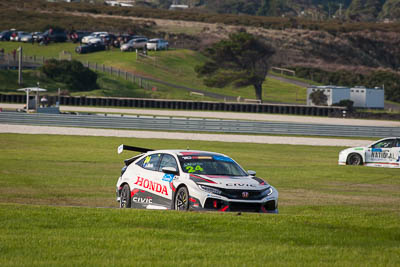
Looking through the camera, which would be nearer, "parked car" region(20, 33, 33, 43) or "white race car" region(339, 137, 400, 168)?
"white race car" region(339, 137, 400, 168)

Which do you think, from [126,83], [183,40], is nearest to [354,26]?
[183,40]

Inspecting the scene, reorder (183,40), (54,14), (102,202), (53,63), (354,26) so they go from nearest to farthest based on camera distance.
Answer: (102,202), (53,63), (183,40), (54,14), (354,26)

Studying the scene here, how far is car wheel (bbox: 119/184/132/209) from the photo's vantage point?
14.7 meters

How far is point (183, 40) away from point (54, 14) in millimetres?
27283

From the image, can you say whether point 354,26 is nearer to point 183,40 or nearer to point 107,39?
point 183,40

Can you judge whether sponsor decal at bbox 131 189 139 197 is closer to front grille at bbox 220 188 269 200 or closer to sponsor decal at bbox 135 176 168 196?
sponsor decal at bbox 135 176 168 196

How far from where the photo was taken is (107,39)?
104m

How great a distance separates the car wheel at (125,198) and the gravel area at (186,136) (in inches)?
907

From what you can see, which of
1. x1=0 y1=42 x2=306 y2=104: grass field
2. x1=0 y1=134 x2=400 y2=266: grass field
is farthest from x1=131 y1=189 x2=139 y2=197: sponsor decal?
x1=0 y1=42 x2=306 y2=104: grass field

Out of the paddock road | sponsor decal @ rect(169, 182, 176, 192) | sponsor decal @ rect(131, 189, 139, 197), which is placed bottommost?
the paddock road

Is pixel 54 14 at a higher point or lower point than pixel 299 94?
higher

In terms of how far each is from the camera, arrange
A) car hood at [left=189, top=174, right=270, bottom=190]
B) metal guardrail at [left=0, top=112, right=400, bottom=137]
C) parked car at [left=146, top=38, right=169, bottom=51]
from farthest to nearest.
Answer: parked car at [left=146, top=38, right=169, bottom=51], metal guardrail at [left=0, top=112, right=400, bottom=137], car hood at [left=189, top=174, right=270, bottom=190]

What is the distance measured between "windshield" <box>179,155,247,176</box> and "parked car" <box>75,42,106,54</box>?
84.5 m

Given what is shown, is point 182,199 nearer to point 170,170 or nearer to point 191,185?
point 191,185
